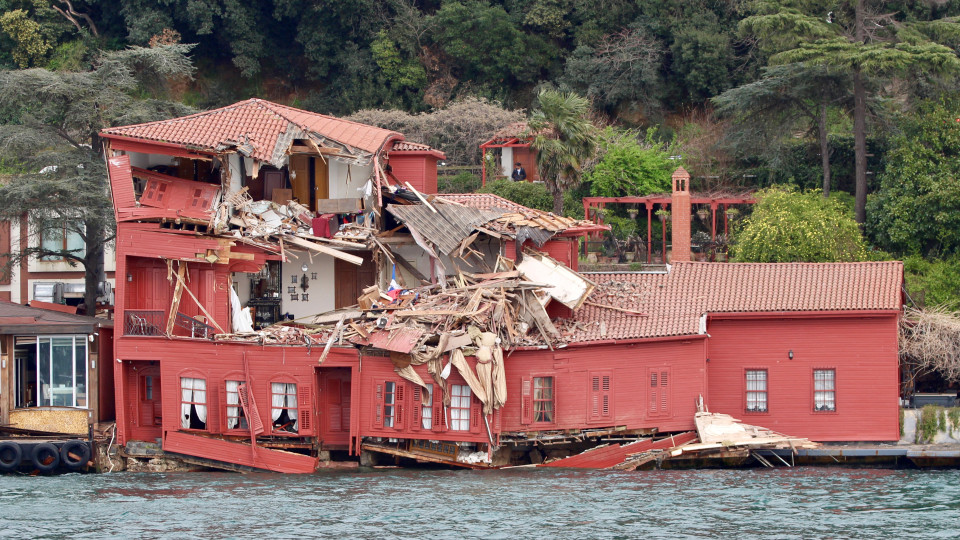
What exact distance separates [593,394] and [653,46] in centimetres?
2753

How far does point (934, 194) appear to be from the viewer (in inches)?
1711

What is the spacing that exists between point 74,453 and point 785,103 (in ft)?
94.6

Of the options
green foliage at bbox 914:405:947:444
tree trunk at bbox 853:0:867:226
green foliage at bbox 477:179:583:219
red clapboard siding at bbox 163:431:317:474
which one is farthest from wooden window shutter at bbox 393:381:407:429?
tree trunk at bbox 853:0:867:226

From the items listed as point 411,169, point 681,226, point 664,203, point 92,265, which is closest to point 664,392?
point 681,226

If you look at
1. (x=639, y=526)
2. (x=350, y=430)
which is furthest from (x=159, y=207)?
(x=639, y=526)

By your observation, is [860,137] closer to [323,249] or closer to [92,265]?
[323,249]

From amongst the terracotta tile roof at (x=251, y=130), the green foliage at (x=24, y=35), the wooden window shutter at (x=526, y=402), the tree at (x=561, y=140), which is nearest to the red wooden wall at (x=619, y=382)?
the wooden window shutter at (x=526, y=402)

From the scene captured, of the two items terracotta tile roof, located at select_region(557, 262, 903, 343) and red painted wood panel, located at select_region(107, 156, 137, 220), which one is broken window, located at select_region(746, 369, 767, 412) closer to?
terracotta tile roof, located at select_region(557, 262, 903, 343)

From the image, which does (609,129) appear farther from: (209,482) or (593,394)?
(209,482)

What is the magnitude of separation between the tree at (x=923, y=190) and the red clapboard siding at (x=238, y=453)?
21.8 m

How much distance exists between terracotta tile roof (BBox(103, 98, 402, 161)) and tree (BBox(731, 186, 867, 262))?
1216 centimetres

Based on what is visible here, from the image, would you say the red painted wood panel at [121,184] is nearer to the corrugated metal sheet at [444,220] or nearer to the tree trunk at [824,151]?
the corrugated metal sheet at [444,220]

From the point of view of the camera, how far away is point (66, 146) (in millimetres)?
44375

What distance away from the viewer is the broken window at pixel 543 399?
35.6 m
